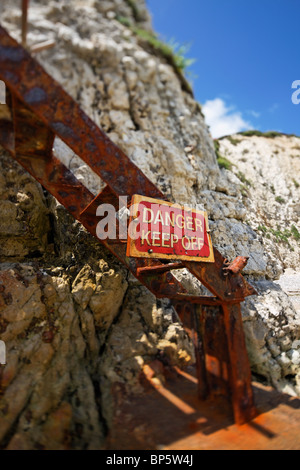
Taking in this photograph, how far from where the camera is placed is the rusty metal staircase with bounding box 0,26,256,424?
2.55 meters

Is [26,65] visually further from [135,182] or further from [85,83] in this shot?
[85,83]

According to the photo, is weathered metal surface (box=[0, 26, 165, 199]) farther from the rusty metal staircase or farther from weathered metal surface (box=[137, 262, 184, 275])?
weathered metal surface (box=[137, 262, 184, 275])

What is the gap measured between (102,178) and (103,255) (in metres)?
2.21

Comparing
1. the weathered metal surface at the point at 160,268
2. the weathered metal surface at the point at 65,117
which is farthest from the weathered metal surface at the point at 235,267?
the weathered metal surface at the point at 65,117

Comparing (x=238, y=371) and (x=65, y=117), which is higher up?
(x=65, y=117)

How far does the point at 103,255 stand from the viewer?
4.96m

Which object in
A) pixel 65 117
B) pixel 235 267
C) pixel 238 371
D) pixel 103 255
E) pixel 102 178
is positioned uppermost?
pixel 65 117

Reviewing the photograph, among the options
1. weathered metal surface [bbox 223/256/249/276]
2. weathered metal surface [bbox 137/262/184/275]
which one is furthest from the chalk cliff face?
weathered metal surface [bbox 223/256/249/276]

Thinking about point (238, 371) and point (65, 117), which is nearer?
point (65, 117)

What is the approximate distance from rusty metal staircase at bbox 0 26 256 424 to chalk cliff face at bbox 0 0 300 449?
36.5 inches

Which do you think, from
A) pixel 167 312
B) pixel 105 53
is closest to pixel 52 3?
pixel 105 53

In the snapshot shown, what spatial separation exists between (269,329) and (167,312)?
79.5 inches

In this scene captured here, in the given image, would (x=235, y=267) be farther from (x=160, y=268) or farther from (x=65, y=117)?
(x=65, y=117)

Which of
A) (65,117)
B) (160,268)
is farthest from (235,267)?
(65,117)
